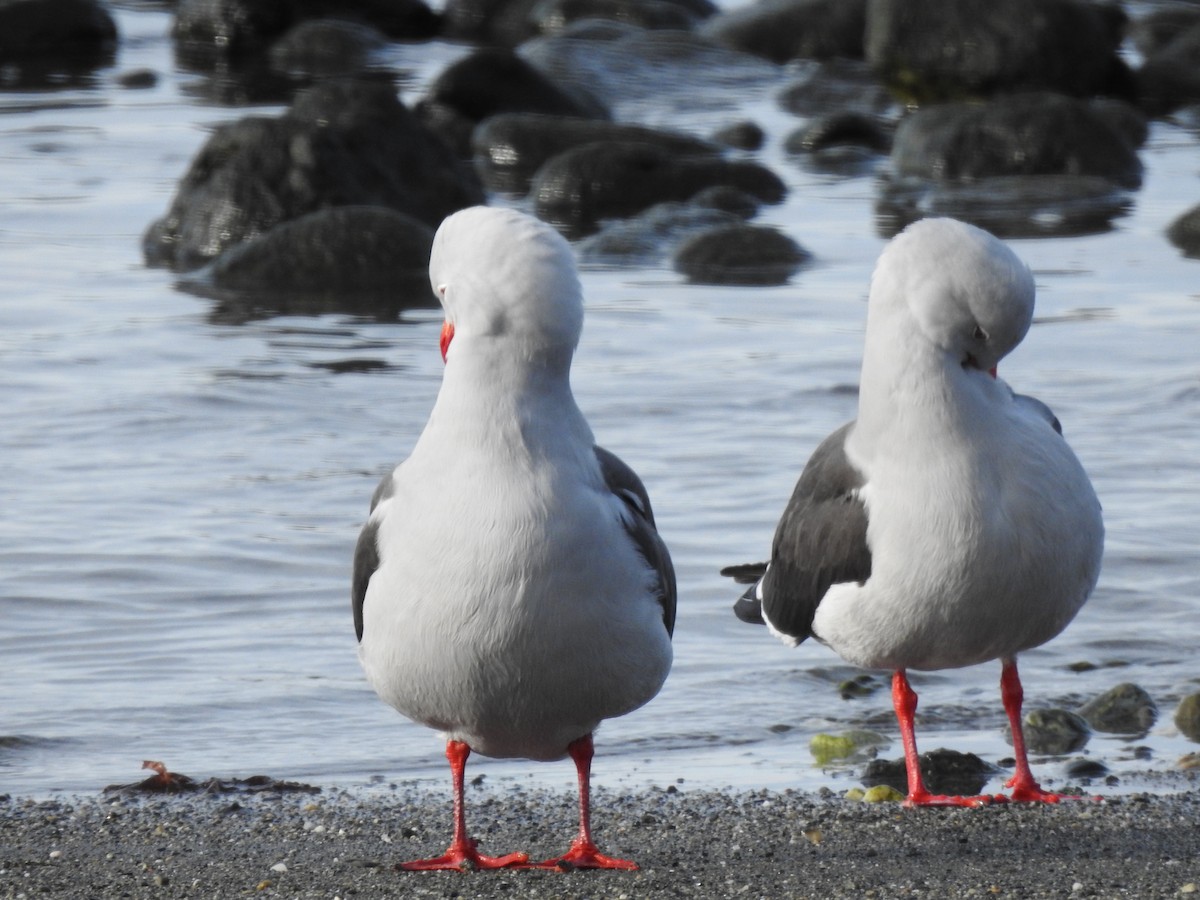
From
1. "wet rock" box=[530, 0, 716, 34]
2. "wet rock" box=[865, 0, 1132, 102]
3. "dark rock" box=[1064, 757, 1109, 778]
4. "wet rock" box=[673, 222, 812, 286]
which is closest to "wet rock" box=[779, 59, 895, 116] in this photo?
"wet rock" box=[865, 0, 1132, 102]

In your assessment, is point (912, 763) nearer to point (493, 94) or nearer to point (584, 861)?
point (584, 861)

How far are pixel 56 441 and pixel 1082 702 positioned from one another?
6.40 meters

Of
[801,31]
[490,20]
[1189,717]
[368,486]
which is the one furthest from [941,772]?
[490,20]

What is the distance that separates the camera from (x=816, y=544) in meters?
6.36

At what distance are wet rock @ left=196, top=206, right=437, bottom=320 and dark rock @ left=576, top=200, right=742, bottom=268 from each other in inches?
64.3

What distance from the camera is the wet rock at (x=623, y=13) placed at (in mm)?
29141

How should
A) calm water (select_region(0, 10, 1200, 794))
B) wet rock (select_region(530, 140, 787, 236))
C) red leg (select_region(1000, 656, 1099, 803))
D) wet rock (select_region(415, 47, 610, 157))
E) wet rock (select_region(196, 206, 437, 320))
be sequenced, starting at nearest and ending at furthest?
red leg (select_region(1000, 656, 1099, 803)) → calm water (select_region(0, 10, 1200, 794)) → wet rock (select_region(196, 206, 437, 320)) → wet rock (select_region(530, 140, 787, 236)) → wet rock (select_region(415, 47, 610, 157))

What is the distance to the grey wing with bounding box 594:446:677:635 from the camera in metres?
5.24

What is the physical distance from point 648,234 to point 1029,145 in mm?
4894

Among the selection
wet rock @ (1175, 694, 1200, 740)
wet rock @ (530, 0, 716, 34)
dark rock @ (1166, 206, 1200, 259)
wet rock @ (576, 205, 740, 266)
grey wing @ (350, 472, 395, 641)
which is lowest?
wet rock @ (576, 205, 740, 266)

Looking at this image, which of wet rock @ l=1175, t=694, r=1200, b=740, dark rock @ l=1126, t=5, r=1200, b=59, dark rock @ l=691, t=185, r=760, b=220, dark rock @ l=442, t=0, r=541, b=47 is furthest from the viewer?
dark rock @ l=442, t=0, r=541, b=47

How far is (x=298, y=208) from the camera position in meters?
16.6

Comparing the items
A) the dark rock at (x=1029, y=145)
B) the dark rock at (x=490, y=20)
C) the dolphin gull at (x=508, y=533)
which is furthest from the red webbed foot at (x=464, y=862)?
the dark rock at (x=490, y=20)

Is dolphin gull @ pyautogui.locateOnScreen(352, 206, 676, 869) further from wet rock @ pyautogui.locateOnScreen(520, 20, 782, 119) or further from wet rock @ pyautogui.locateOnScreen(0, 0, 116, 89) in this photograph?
wet rock @ pyautogui.locateOnScreen(0, 0, 116, 89)
